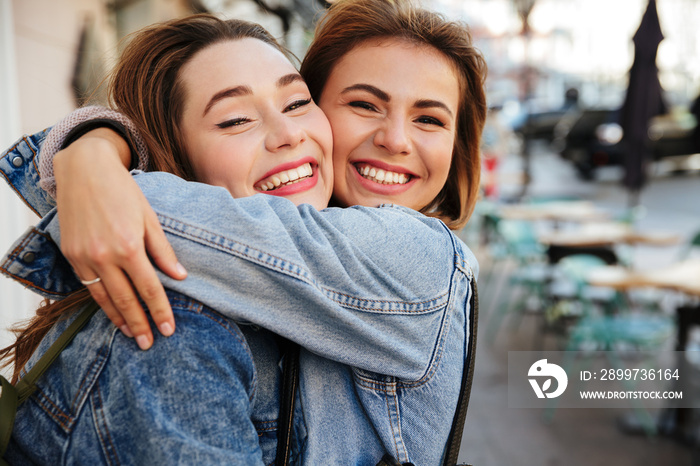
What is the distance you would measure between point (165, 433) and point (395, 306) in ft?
1.66

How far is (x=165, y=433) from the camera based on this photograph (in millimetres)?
857

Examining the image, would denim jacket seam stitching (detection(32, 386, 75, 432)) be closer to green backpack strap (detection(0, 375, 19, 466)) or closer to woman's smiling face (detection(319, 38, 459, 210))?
green backpack strap (detection(0, 375, 19, 466))

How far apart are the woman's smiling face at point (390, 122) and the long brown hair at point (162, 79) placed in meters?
0.37

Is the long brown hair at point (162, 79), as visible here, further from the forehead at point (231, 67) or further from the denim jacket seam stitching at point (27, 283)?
the denim jacket seam stitching at point (27, 283)

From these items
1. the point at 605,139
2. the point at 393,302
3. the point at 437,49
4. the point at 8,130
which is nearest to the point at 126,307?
the point at 393,302

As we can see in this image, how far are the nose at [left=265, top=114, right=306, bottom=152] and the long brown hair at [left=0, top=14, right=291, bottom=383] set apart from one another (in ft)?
0.79

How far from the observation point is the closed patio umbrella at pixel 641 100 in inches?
243

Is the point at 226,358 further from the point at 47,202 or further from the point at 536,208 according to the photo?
the point at 536,208

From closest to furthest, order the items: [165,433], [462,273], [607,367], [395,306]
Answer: [165,433] → [395,306] → [462,273] → [607,367]

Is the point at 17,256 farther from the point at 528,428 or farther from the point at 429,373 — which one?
the point at 528,428

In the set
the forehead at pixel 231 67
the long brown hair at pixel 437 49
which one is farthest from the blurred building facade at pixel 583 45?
the forehead at pixel 231 67

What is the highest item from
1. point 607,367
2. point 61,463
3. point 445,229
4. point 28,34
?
point 28,34

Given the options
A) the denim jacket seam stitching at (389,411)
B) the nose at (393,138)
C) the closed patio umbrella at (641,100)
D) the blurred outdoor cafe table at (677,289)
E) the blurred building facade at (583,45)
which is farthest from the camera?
the blurred building facade at (583,45)

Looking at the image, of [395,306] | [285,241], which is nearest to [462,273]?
[395,306]
